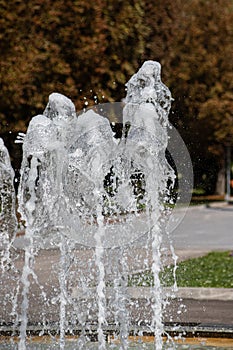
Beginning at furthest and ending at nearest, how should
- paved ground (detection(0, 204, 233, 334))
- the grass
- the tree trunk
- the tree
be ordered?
the tree trunk → the tree → the grass → paved ground (detection(0, 204, 233, 334))

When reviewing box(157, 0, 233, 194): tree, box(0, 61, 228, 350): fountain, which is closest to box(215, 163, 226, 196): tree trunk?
box(157, 0, 233, 194): tree

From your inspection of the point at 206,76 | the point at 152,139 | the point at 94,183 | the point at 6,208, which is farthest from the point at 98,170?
the point at 206,76

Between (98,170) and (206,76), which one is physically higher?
(206,76)

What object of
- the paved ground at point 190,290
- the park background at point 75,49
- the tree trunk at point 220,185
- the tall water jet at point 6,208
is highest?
the park background at point 75,49

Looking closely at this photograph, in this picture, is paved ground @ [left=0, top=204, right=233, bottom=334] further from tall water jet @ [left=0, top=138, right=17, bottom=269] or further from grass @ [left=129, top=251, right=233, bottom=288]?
grass @ [left=129, top=251, right=233, bottom=288]

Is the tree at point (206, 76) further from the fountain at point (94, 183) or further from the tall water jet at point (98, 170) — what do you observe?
the tall water jet at point (98, 170)

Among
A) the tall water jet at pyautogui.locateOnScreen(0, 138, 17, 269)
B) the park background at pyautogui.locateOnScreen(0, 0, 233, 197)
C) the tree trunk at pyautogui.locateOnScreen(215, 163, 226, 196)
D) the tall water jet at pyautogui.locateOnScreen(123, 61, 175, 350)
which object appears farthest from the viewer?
the tree trunk at pyautogui.locateOnScreen(215, 163, 226, 196)

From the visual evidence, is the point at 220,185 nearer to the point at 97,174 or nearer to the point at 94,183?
the point at 94,183

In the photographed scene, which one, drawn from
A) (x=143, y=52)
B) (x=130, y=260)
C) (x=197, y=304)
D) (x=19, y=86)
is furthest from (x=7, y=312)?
(x=143, y=52)

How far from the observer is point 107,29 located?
1945 cm

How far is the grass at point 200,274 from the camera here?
375 inches

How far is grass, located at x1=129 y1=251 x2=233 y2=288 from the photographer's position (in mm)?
9516

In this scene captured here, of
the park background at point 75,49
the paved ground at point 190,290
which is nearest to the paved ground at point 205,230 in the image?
the paved ground at point 190,290

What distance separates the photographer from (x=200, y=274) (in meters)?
10.5
